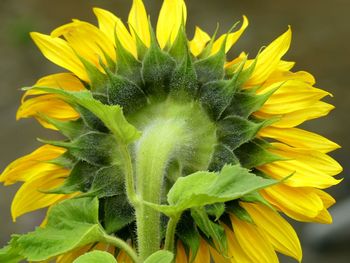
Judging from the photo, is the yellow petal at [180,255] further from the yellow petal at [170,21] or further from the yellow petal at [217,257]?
the yellow petal at [170,21]

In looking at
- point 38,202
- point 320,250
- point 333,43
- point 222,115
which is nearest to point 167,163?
point 222,115

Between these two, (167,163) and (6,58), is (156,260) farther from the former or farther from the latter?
(6,58)

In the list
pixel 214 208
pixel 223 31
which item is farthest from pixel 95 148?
pixel 223 31

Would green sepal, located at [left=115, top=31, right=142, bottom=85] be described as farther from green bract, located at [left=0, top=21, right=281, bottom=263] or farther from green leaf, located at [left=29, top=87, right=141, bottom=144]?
green leaf, located at [left=29, top=87, right=141, bottom=144]

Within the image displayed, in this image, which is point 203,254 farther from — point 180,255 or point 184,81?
point 184,81

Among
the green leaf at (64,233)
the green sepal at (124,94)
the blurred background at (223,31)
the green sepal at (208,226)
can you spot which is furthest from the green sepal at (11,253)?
the blurred background at (223,31)
